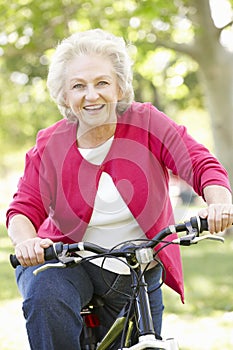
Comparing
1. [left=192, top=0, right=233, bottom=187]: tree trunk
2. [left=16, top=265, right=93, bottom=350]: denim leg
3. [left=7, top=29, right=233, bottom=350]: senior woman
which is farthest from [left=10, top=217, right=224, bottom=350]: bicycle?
[left=192, top=0, right=233, bottom=187]: tree trunk

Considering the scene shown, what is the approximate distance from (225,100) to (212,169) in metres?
12.3

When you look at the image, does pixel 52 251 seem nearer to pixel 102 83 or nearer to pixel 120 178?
pixel 120 178

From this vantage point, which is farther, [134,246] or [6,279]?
[6,279]

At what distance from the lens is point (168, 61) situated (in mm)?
21547

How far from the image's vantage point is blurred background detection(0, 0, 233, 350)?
6814 mm

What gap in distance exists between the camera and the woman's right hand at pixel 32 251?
2879 millimetres

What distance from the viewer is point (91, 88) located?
340cm

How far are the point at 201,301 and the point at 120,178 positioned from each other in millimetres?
5048

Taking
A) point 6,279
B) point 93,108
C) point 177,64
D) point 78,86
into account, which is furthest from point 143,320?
point 177,64

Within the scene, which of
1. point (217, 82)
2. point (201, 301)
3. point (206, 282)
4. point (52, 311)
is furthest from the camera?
point (217, 82)

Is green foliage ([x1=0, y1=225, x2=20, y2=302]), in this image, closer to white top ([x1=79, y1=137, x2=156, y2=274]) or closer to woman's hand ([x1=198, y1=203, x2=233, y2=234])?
white top ([x1=79, y1=137, x2=156, y2=274])

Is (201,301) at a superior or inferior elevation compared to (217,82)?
inferior

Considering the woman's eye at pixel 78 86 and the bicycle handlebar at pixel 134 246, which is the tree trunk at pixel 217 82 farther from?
the bicycle handlebar at pixel 134 246

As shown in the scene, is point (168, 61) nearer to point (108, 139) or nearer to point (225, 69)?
point (225, 69)
